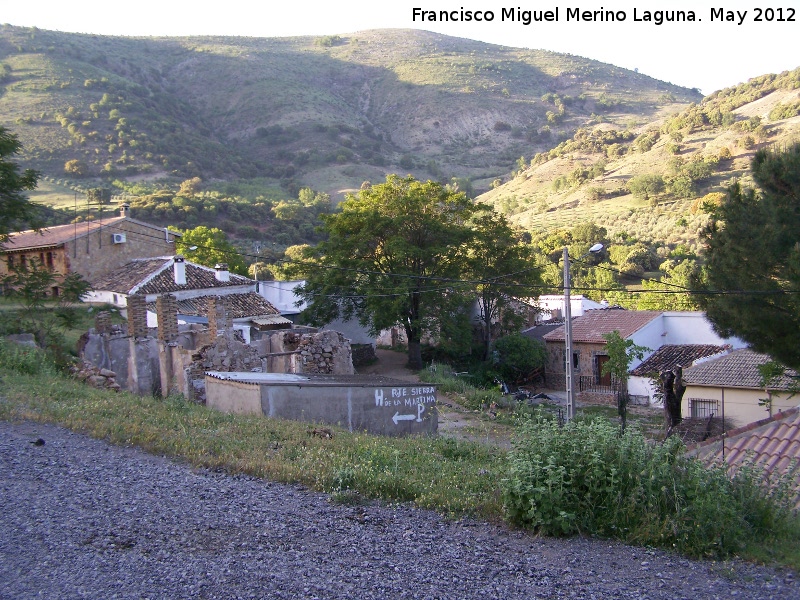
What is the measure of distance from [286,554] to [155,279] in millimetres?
28156

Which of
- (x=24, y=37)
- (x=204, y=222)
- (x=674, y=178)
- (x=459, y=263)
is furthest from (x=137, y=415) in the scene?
(x=24, y=37)

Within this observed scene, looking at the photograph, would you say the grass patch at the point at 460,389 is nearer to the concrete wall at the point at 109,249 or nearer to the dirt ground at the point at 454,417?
the dirt ground at the point at 454,417

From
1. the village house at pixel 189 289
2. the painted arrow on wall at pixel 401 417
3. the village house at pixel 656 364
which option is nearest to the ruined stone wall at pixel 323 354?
the painted arrow on wall at pixel 401 417

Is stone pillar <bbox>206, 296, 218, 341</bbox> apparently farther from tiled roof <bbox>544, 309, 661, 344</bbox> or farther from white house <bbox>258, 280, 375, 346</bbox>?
tiled roof <bbox>544, 309, 661, 344</bbox>

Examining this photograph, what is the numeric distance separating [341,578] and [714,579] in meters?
2.57

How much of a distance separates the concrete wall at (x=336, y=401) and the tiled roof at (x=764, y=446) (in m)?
5.89

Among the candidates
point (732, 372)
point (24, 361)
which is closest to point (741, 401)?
point (732, 372)

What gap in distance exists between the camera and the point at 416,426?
49.3 feet

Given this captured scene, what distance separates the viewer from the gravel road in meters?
4.73

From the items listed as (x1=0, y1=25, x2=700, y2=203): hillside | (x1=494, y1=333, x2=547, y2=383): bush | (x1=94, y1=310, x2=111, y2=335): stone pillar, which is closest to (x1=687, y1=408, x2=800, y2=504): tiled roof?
(x1=94, y1=310, x2=111, y2=335): stone pillar

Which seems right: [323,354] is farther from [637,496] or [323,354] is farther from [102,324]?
[637,496]

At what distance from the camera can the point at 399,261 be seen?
105ft

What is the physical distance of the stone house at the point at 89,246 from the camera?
33594 millimetres

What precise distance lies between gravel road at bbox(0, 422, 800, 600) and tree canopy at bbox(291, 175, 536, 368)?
23908 millimetres
